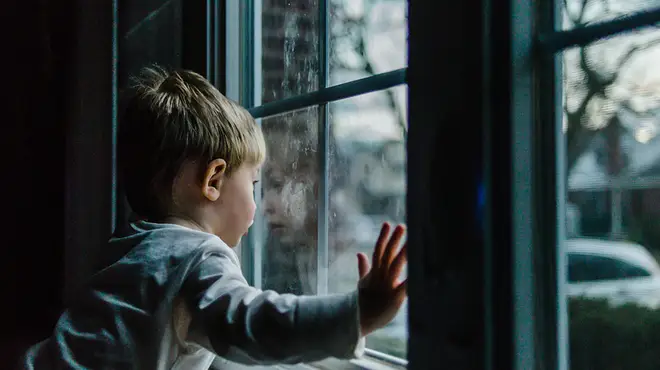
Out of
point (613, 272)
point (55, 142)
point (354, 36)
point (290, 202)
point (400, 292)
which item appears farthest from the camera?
point (55, 142)

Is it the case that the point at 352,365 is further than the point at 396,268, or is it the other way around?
the point at 352,365

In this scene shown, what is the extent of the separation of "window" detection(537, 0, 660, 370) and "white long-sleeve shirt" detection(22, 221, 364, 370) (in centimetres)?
24

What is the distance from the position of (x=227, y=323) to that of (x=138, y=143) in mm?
396

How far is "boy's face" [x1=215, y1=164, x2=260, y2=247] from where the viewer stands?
0.98 metres

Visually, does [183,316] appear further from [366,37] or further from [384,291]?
[366,37]

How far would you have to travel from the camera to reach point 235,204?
3.23 ft

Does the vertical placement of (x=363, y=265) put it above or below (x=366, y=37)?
below

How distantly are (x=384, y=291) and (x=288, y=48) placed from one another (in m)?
0.59

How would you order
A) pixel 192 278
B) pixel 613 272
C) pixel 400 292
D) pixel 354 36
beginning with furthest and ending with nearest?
1. pixel 354 36
2. pixel 192 278
3. pixel 400 292
4. pixel 613 272

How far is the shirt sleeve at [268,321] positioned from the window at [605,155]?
0.23 metres

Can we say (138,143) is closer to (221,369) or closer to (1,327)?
(221,369)

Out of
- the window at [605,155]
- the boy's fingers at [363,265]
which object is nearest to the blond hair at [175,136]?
the boy's fingers at [363,265]

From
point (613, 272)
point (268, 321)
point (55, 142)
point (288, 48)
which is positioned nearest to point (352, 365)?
point (268, 321)

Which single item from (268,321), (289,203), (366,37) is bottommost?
(268,321)
